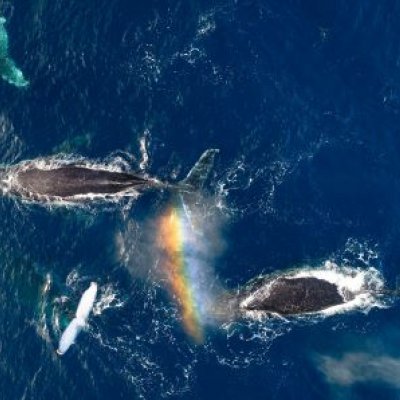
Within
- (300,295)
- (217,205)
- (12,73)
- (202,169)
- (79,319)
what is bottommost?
(79,319)

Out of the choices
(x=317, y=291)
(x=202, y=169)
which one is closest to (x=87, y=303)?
(x=202, y=169)

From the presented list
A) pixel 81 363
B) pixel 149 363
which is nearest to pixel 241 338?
pixel 149 363

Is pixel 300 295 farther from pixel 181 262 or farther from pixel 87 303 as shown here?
pixel 87 303

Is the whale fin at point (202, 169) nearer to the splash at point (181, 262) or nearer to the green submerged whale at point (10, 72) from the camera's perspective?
the splash at point (181, 262)

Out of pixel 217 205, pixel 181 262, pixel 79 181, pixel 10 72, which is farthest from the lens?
pixel 10 72

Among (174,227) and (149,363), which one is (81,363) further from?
(174,227)

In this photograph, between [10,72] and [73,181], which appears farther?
[10,72]

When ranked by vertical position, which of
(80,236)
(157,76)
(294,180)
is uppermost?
(157,76)
